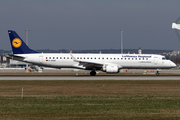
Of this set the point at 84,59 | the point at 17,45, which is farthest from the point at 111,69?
the point at 17,45

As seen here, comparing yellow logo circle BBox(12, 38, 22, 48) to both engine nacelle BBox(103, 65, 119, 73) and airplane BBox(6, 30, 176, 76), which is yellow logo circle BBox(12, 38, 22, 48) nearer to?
airplane BBox(6, 30, 176, 76)

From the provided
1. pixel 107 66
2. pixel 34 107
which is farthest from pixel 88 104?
pixel 107 66

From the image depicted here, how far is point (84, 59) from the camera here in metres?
52.2

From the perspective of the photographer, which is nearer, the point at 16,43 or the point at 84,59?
the point at 84,59

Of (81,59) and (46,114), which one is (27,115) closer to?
(46,114)

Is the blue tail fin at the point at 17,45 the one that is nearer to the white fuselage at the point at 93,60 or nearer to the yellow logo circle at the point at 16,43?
the yellow logo circle at the point at 16,43

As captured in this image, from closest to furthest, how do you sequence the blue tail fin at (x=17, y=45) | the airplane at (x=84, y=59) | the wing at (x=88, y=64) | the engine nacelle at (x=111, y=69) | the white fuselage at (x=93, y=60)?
the engine nacelle at (x=111, y=69), the wing at (x=88, y=64), the airplane at (x=84, y=59), the white fuselage at (x=93, y=60), the blue tail fin at (x=17, y=45)

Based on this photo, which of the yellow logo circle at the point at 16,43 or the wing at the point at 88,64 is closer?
the wing at the point at 88,64

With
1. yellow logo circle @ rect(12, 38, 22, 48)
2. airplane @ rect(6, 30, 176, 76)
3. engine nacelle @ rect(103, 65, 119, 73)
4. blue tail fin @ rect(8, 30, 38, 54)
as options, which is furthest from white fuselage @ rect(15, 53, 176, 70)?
yellow logo circle @ rect(12, 38, 22, 48)

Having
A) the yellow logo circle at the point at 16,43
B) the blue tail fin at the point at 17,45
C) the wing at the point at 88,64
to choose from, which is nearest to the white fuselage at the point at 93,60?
the wing at the point at 88,64

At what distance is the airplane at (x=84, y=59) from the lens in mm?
51469

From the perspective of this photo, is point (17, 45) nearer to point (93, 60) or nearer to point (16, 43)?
point (16, 43)

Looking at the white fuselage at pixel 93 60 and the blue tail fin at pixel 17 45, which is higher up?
the blue tail fin at pixel 17 45

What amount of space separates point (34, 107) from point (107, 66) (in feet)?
107
